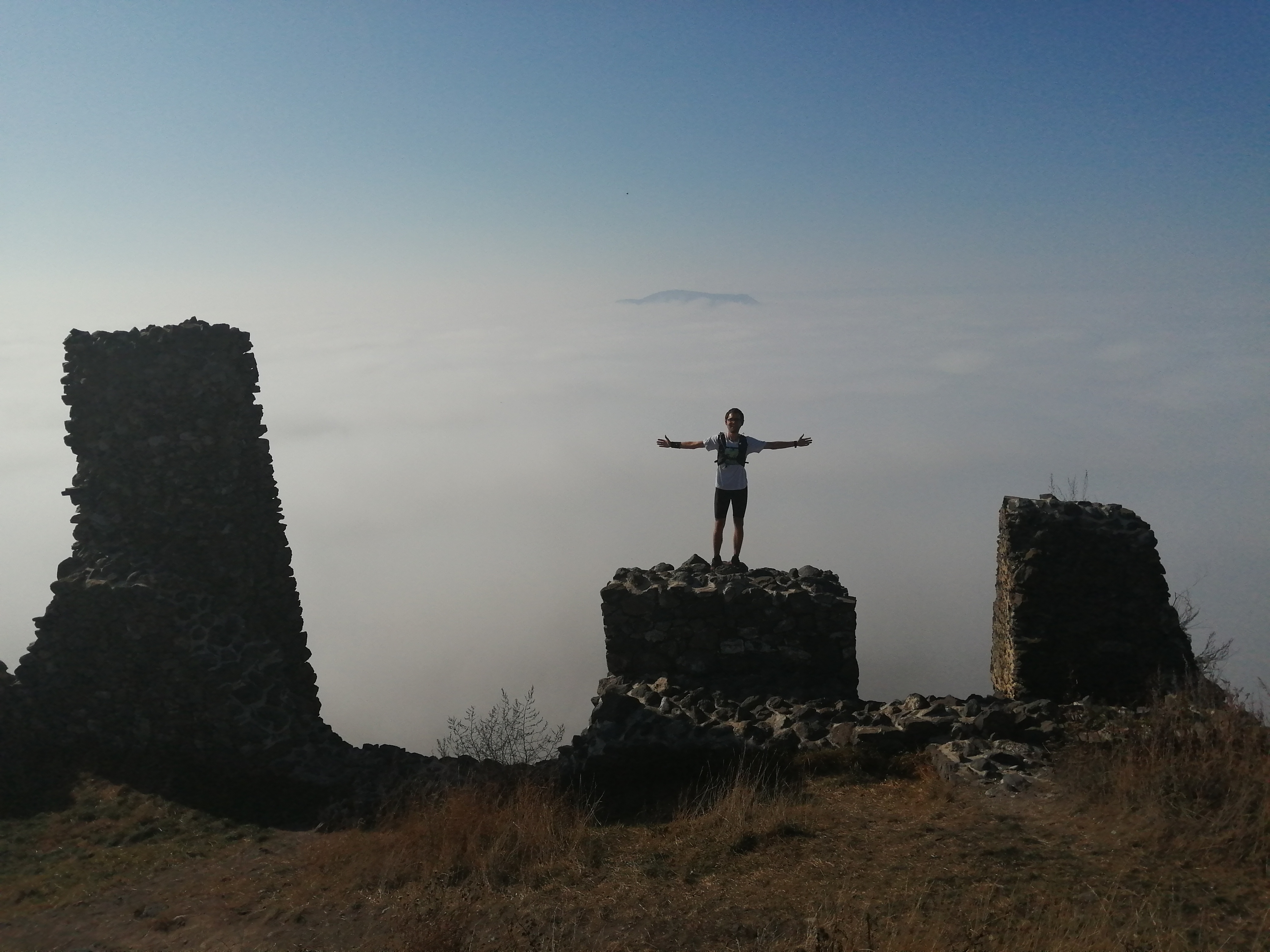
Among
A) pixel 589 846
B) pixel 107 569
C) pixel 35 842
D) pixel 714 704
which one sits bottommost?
pixel 35 842

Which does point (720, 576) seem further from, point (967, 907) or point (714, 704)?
point (967, 907)

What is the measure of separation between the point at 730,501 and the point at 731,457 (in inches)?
23.7

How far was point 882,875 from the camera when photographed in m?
7.66

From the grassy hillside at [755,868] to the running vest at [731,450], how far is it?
4.39 m

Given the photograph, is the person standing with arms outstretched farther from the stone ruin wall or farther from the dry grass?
the dry grass

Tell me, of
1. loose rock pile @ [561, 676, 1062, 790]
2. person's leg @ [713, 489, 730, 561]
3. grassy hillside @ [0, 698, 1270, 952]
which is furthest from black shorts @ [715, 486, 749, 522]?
grassy hillside @ [0, 698, 1270, 952]

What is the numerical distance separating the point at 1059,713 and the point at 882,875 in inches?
137

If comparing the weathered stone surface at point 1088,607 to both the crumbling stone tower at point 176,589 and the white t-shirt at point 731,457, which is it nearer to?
the white t-shirt at point 731,457

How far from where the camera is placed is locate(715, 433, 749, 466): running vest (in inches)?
527

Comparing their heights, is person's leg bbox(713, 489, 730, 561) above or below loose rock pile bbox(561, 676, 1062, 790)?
above

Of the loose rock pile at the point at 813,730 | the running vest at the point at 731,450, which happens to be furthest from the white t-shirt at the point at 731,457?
the loose rock pile at the point at 813,730

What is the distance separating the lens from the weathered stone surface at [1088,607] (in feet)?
40.5

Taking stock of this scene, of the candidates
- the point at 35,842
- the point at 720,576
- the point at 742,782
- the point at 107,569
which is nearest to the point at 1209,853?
the point at 742,782

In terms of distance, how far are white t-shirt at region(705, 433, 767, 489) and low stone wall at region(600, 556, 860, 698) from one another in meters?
1.24
